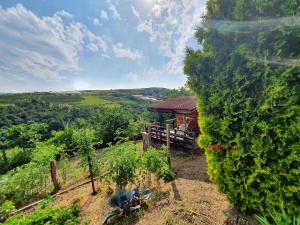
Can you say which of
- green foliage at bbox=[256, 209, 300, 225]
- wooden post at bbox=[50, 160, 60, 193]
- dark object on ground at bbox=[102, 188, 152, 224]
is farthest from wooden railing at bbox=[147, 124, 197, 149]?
green foliage at bbox=[256, 209, 300, 225]

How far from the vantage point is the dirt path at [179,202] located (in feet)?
12.7

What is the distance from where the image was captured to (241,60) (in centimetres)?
358

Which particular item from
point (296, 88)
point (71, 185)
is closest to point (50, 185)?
point (71, 185)

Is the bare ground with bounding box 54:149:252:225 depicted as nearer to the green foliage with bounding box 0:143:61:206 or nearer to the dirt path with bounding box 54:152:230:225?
the dirt path with bounding box 54:152:230:225

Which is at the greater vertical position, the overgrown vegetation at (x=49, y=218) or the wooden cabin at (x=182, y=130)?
the wooden cabin at (x=182, y=130)

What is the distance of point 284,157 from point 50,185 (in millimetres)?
8484

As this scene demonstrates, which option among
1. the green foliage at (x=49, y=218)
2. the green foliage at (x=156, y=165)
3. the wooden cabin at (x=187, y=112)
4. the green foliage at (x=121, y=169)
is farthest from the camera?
the wooden cabin at (x=187, y=112)

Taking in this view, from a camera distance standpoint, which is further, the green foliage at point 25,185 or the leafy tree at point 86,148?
the green foliage at point 25,185

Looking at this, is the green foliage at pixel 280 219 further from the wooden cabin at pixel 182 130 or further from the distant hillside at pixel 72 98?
the distant hillside at pixel 72 98

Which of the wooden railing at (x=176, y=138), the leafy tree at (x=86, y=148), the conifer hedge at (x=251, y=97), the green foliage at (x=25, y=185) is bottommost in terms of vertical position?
the green foliage at (x=25, y=185)

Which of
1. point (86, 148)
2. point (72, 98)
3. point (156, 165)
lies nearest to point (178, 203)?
point (156, 165)

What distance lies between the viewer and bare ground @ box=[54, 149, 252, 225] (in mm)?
3867

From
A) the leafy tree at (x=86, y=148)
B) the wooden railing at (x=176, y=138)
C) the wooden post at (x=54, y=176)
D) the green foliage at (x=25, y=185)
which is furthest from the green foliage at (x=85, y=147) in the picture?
the wooden railing at (x=176, y=138)

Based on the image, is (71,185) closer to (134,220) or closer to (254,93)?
(134,220)
